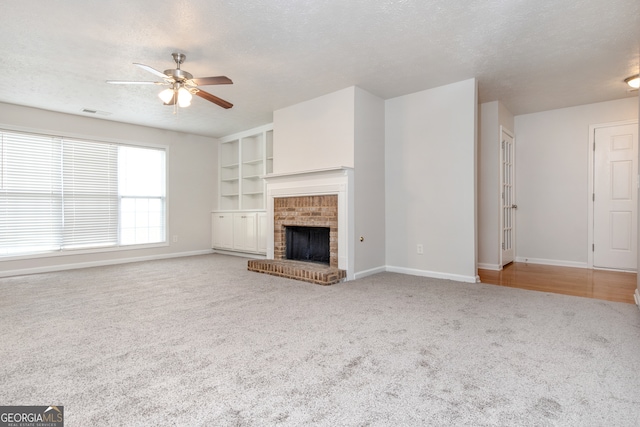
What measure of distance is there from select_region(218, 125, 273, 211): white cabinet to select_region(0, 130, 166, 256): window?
1.28 m

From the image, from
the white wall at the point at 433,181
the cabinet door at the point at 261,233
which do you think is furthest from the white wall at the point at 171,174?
the white wall at the point at 433,181

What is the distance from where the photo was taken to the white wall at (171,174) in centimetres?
482

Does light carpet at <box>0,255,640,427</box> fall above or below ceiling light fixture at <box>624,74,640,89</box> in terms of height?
below


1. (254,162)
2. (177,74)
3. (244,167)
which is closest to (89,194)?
(244,167)

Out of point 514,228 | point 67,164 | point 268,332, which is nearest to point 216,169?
point 67,164

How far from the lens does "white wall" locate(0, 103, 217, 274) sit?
190 inches

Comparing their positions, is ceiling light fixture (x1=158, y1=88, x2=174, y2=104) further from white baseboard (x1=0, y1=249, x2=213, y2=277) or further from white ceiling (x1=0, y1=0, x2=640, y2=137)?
white baseboard (x1=0, y1=249, x2=213, y2=277)

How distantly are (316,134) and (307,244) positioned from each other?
65.2 inches

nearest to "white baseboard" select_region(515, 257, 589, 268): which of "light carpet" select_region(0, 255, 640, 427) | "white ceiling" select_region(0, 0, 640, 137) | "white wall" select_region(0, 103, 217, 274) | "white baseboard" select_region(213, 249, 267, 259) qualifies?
"light carpet" select_region(0, 255, 640, 427)

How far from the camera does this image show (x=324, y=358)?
6.25ft

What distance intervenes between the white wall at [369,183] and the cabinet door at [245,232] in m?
2.52

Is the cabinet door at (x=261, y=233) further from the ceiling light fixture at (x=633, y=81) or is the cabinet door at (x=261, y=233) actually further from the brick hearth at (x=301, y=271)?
the ceiling light fixture at (x=633, y=81)

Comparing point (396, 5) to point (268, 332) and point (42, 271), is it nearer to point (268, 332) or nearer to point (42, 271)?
point (268, 332)

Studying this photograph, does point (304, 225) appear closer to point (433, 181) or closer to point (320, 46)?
point (433, 181)
